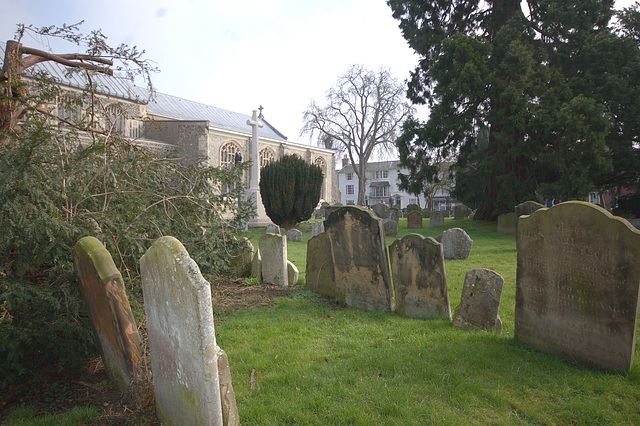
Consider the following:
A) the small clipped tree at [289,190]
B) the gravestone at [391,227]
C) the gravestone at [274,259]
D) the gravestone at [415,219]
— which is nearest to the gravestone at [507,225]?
the gravestone at [391,227]

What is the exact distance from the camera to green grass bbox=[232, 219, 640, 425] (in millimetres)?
2758

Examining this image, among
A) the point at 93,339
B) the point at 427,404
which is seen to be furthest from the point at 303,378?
the point at 93,339

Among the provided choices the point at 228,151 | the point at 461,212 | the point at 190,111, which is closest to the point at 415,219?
the point at 461,212

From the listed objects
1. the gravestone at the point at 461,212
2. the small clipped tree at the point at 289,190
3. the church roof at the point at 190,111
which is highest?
the church roof at the point at 190,111

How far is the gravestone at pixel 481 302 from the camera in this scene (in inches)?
166

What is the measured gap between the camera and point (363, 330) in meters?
4.52

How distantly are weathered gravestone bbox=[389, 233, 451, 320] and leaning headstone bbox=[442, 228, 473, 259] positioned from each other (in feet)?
15.1

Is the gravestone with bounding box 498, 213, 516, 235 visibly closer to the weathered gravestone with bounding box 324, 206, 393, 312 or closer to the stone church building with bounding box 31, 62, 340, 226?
the weathered gravestone with bounding box 324, 206, 393, 312

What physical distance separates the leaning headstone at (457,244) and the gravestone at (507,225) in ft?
19.0

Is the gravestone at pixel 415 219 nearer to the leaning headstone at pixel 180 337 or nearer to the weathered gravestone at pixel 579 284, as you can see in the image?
the weathered gravestone at pixel 579 284

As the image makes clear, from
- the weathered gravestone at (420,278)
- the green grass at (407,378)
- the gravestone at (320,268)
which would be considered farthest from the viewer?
the gravestone at (320,268)

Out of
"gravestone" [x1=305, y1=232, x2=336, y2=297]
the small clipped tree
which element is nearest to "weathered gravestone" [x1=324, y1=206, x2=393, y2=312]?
"gravestone" [x1=305, y1=232, x2=336, y2=297]

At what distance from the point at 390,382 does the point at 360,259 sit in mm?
2359

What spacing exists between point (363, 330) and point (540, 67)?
14524mm
